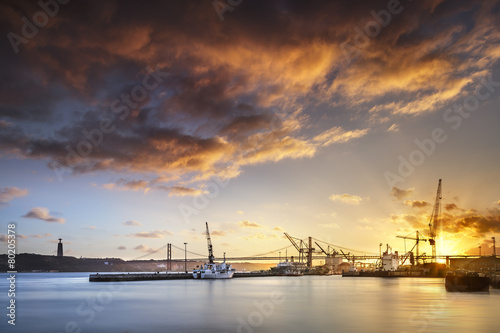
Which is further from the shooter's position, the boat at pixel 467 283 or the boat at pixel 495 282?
the boat at pixel 495 282

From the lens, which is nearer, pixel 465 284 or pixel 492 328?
pixel 492 328

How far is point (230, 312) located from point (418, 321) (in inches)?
1080

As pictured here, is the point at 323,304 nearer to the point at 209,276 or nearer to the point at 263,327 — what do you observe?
the point at 263,327

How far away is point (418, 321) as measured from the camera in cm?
5822

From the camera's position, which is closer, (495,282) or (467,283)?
(467,283)

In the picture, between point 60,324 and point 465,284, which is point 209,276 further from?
point 60,324

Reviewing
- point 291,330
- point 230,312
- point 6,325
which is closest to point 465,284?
point 230,312

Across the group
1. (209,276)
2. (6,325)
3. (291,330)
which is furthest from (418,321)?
(209,276)

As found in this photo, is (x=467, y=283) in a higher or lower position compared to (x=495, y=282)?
higher

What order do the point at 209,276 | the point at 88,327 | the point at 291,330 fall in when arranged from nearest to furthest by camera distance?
the point at 291,330, the point at 88,327, the point at 209,276

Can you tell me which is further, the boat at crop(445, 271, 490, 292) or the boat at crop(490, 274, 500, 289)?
the boat at crop(490, 274, 500, 289)

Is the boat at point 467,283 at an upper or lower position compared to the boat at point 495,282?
upper

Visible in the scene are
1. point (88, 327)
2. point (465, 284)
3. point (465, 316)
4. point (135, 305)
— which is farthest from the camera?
point (465, 284)

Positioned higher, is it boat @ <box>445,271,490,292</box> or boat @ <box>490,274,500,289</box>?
boat @ <box>445,271,490,292</box>
